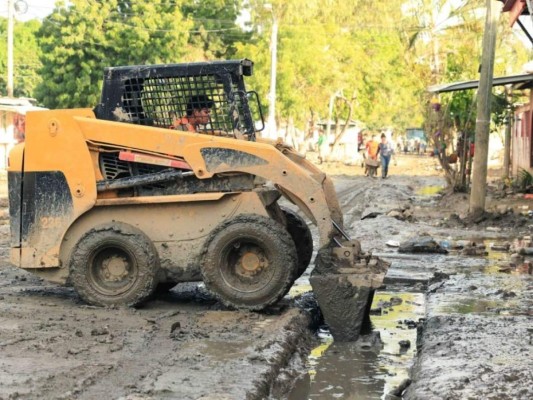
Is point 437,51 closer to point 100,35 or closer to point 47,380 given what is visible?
point 100,35

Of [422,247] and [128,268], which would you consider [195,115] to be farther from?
[422,247]

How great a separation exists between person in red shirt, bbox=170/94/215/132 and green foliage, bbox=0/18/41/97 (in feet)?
203

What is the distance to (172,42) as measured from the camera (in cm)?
4862

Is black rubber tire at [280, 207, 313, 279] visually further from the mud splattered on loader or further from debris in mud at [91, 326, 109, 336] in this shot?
debris in mud at [91, 326, 109, 336]

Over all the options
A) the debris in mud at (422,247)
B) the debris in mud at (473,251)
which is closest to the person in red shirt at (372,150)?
the debris in mud at (422,247)

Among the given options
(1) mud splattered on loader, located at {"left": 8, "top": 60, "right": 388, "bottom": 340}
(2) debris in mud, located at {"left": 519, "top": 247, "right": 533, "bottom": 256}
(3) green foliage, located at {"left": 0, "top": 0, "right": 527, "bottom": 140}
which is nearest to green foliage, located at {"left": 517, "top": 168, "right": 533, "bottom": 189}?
(2) debris in mud, located at {"left": 519, "top": 247, "right": 533, "bottom": 256}

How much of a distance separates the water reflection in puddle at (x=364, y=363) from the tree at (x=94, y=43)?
131 feet

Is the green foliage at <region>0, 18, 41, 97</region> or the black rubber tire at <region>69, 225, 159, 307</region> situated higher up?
the green foliage at <region>0, 18, 41, 97</region>

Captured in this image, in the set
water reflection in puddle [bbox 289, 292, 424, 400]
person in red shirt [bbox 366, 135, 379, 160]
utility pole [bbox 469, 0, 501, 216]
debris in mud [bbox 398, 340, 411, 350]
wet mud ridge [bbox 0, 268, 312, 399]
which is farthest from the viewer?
person in red shirt [bbox 366, 135, 379, 160]

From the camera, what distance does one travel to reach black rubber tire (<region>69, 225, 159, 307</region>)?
31.1 feet

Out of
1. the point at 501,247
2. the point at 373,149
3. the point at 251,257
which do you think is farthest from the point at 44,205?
the point at 373,149

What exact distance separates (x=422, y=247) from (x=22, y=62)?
66.3 meters

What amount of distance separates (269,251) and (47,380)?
131 inches

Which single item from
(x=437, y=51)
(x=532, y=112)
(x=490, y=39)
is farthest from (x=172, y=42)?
(x=490, y=39)
